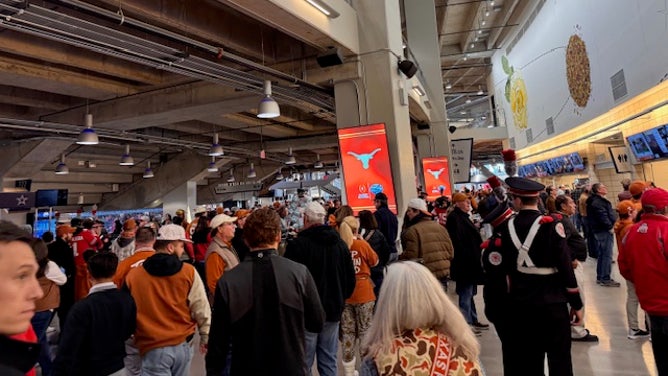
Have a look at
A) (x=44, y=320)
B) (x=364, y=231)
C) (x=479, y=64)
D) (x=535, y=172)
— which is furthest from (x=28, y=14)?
(x=479, y=64)

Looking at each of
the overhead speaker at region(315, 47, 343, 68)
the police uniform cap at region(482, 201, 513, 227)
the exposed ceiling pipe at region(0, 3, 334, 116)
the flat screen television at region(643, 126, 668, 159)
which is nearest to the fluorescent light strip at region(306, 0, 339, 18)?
the overhead speaker at region(315, 47, 343, 68)

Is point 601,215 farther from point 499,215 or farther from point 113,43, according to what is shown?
point 113,43

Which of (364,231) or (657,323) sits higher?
(364,231)

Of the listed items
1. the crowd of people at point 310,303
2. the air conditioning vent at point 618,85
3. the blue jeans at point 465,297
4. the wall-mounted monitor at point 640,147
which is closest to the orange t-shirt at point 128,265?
the crowd of people at point 310,303

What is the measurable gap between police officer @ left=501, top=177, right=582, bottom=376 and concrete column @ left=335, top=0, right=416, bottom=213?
152 inches

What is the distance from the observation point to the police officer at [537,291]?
2.40 meters

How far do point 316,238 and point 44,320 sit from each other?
2.81m

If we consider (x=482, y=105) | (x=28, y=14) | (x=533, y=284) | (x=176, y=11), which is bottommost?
(x=533, y=284)

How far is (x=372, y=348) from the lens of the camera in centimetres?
130

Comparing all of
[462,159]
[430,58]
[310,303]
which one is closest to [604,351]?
[310,303]

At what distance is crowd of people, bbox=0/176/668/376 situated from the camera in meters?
1.28

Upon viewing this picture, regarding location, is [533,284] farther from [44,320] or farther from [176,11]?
[176,11]

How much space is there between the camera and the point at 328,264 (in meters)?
2.92

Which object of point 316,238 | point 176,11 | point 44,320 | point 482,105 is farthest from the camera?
point 482,105
